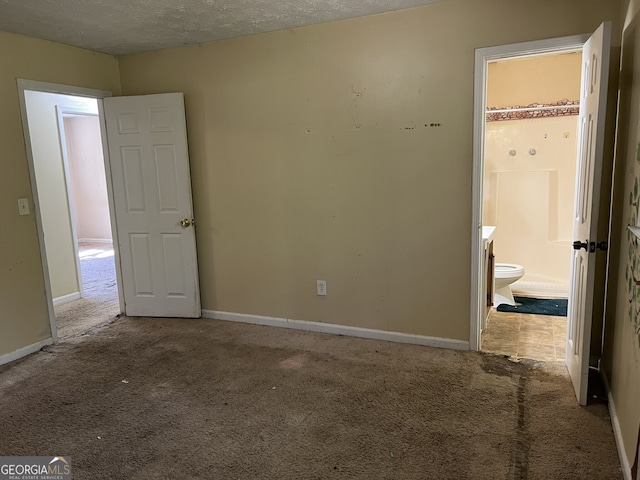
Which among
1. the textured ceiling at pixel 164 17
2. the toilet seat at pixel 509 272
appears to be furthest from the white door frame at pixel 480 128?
the toilet seat at pixel 509 272

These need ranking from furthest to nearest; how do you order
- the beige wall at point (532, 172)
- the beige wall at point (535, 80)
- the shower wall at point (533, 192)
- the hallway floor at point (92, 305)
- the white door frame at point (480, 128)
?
the shower wall at point (533, 192)
the beige wall at point (532, 172)
the beige wall at point (535, 80)
the hallway floor at point (92, 305)
the white door frame at point (480, 128)

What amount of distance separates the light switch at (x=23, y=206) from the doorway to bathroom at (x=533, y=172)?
13.2 feet

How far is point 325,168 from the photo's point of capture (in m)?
3.36

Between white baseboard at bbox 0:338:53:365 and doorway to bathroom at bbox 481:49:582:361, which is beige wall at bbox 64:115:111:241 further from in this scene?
doorway to bathroom at bbox 481:49:582:361

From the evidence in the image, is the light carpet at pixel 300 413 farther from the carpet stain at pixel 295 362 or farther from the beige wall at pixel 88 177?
the beige wall at pixel 88 177

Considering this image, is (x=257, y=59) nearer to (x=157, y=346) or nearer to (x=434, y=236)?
(x=434, y=236)

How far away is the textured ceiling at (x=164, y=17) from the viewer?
8.79ft

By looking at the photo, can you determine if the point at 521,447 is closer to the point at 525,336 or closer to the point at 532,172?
the point at 525,336

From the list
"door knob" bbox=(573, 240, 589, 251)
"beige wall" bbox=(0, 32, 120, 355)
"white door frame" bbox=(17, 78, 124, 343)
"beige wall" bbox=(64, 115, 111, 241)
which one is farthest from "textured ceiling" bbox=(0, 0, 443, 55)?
"beige wall" bbox=(64, 115, 111, 241)

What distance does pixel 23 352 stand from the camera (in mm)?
3307

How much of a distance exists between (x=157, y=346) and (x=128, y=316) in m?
0.91

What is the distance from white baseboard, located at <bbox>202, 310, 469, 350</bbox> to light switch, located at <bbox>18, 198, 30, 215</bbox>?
1.61 metres

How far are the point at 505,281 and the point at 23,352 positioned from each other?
13.5 ft

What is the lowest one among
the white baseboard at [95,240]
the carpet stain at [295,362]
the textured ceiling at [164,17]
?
the carpet stain at [295,362]
